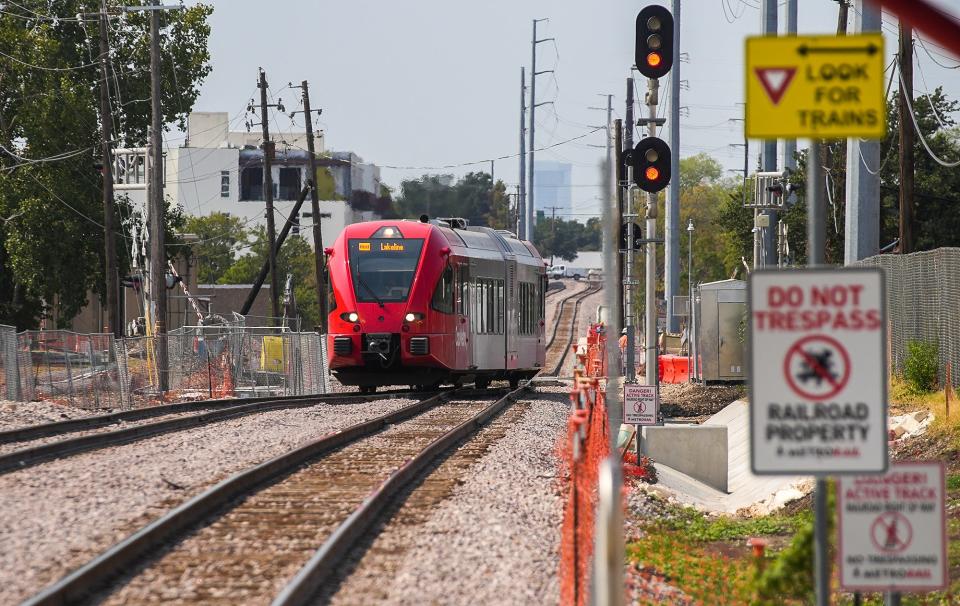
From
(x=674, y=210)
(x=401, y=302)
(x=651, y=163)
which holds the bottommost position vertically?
(x=401, y=302)

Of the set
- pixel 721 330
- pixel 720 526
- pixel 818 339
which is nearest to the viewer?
pixel 818 339

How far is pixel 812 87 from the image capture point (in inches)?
248

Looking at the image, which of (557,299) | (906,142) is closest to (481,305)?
(906,142)

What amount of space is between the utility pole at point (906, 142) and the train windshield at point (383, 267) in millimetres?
9095

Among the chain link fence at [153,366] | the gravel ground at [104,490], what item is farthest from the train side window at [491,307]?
the gravel ground at [104,490]

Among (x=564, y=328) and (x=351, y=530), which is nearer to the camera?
(x=351, y=530)

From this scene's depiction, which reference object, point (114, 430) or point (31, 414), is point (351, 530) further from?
point (31, 414)

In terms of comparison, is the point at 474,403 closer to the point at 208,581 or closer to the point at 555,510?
the point at 555,510

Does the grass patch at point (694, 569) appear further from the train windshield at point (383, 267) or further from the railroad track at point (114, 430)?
the train windshield at point (383, 267)

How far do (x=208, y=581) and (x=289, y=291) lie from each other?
4886cm

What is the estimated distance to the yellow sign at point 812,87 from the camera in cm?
625

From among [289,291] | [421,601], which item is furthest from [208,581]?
[289,291]

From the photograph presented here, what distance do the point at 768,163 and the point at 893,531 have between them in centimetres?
3329

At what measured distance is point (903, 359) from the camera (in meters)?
25.0
